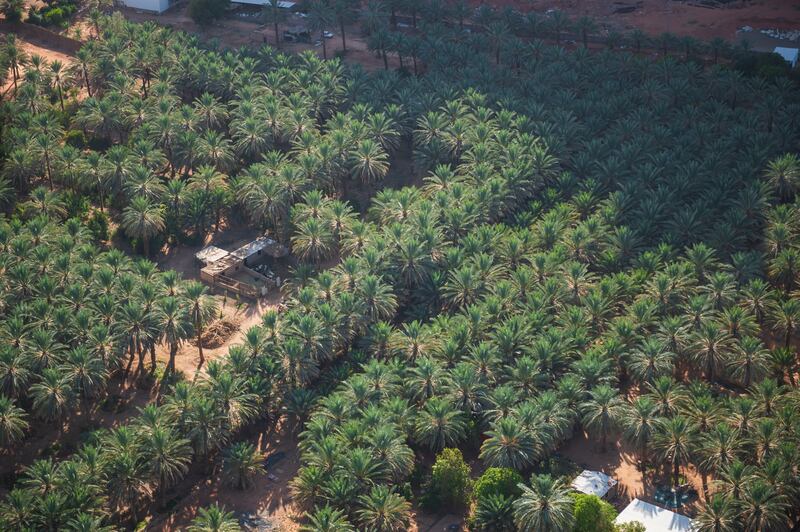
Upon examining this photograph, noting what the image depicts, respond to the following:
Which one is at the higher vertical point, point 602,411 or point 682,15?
point 682,15

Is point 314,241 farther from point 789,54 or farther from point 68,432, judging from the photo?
point 789,54

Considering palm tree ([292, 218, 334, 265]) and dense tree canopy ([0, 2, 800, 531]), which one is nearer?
dense tree canopy ([0, 2, 800, 531])

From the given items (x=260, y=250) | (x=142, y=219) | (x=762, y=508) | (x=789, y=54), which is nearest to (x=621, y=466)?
(x=762, y=508)

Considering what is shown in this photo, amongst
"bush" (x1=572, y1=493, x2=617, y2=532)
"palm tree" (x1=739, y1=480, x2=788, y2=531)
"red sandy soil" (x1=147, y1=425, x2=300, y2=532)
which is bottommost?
"red sandy soil" (x1=147, y1=425, x2=300, y2=532)

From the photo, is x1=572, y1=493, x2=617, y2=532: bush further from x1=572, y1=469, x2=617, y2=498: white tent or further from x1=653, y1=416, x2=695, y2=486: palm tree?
x1=653, y1=416, x2=695, y2=486: palm tree

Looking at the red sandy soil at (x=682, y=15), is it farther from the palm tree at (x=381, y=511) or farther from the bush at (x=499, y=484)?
the palm tree at (x=381, y=511)

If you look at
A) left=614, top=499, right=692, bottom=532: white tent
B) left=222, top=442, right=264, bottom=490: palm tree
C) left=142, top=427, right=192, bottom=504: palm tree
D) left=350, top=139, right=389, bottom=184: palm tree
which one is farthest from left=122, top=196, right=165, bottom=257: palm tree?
left=614, top=499, right=692, bottom=532: white tent

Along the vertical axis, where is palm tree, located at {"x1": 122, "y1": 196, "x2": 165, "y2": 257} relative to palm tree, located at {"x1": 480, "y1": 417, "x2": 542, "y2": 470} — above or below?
above
